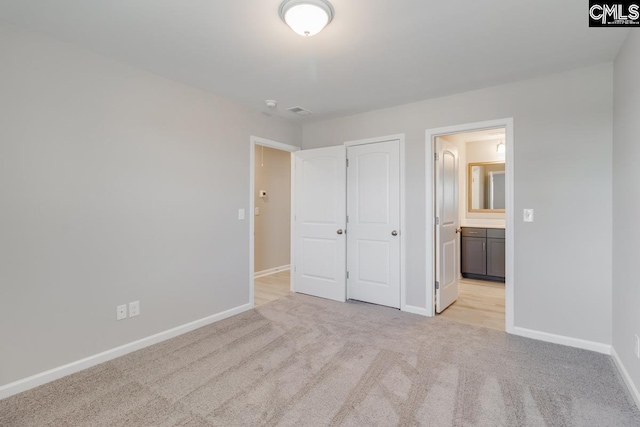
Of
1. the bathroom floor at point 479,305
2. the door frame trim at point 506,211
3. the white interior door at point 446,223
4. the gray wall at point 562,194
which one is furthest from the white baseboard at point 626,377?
the white interior door at point 446,223

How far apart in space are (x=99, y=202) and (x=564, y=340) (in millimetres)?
3982

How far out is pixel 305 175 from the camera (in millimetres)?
4215

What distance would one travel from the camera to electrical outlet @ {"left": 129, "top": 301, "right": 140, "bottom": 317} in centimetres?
257

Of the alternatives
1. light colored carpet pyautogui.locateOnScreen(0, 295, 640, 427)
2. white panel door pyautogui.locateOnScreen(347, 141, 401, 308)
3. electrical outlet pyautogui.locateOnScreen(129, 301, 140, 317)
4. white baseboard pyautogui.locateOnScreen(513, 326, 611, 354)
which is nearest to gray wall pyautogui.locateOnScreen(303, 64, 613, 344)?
white baseboard pyautogui.locateOnScreen(513, 326, 611, 354)

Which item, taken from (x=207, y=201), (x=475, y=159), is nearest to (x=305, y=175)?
(x=207, y=201)

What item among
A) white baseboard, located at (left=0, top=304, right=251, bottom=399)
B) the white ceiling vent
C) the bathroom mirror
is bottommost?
white baseboard, located at (left=0, top=304, right=251, bottom=399)

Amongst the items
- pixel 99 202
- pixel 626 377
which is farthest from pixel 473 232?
pixel 99 202

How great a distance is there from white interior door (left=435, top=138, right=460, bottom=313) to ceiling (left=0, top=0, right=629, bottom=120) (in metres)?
0.85

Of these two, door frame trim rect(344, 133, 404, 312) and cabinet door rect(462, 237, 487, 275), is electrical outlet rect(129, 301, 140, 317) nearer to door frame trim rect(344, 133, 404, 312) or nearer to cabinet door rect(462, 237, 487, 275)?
door frame trim rect(344, 133, 404, 312)

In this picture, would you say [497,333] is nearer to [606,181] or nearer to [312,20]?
[606,181]

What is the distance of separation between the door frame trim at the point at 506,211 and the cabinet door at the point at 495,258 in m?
2.02

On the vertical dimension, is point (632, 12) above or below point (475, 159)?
above

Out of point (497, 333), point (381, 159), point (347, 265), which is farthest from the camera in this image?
point (347, 265)

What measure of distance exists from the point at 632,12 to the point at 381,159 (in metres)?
2.21
